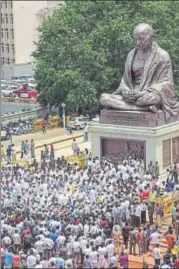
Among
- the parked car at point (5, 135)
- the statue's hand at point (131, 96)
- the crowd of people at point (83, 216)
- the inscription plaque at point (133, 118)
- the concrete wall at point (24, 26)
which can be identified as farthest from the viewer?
the concrete wall at point (24, 26)

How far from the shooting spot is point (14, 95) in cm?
6575

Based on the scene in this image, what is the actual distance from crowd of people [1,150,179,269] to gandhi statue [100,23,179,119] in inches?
117

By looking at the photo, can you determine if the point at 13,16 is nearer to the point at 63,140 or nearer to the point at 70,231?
the point at 63,140

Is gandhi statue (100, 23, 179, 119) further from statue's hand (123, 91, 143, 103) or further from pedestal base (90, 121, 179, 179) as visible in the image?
pedestal base (90, 121, 179, 179)

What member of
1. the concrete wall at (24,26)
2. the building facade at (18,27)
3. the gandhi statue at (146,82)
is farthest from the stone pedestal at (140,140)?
the concrete wall at (24,26)

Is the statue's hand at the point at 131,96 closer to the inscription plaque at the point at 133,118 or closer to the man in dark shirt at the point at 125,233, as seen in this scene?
the inscription plaque at the point at 133,118

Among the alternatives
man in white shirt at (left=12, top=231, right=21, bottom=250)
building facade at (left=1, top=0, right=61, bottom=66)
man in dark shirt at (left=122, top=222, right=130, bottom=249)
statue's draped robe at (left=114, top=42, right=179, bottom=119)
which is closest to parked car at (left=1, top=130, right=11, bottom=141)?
statue's draped robe at (left=114, top=42, right=179, bottom=119)

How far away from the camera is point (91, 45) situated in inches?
1984

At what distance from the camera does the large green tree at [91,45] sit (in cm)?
4994

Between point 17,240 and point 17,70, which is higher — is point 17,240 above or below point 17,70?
below

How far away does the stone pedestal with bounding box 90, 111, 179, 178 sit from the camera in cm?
3509

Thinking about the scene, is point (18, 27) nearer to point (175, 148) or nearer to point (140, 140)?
point (175, 148)

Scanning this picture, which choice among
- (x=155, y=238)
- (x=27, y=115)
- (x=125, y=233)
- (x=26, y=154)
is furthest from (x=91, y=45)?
(x=155, y=238)

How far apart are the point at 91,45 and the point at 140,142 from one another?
634 inches
